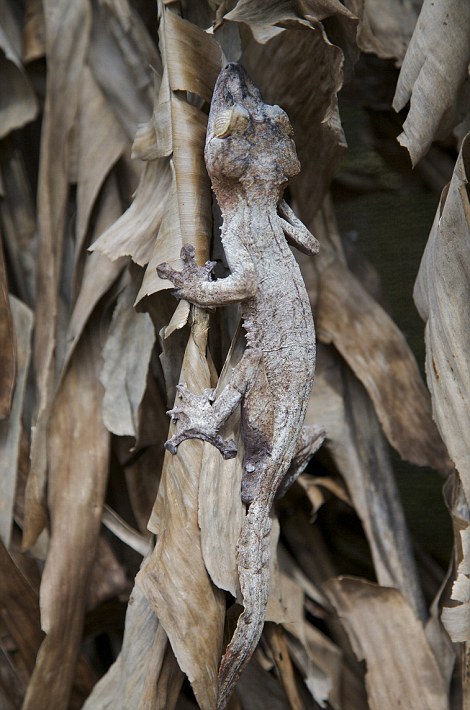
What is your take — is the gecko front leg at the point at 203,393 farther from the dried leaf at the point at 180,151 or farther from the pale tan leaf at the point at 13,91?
the pale tan leaf at the point at 13,91

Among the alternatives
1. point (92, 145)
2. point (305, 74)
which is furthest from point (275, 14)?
point (92, 145)

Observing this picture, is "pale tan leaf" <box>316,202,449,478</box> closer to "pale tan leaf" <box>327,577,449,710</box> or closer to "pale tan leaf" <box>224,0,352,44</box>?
"pale tan leaf" <box>327,577,449,710</box>

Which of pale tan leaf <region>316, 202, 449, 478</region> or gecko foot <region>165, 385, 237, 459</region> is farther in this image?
pale tan leaf <region>316, 202, 449, 478</region>

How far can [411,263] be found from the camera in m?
2.02

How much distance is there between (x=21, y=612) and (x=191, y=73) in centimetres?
113

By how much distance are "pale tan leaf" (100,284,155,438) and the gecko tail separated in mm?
348

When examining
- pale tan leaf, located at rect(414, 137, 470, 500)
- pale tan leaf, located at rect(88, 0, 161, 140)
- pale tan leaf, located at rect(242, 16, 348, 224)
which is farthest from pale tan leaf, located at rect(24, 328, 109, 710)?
pale tan leaf, located at rect(414, 137, 470, 500)

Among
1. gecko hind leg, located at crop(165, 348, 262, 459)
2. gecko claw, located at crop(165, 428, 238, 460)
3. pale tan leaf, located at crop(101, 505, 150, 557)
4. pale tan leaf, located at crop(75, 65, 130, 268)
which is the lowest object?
pale tan leaf, located at crop(101, 505, 150, 557)

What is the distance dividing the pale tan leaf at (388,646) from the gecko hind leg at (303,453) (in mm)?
267

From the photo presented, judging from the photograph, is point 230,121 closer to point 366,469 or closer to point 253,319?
point 253,319

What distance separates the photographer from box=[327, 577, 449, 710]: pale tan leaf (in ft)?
5.12

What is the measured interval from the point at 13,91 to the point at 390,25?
2.79 feet

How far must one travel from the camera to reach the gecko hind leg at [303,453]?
4.81 feet

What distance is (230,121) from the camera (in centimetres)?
133
